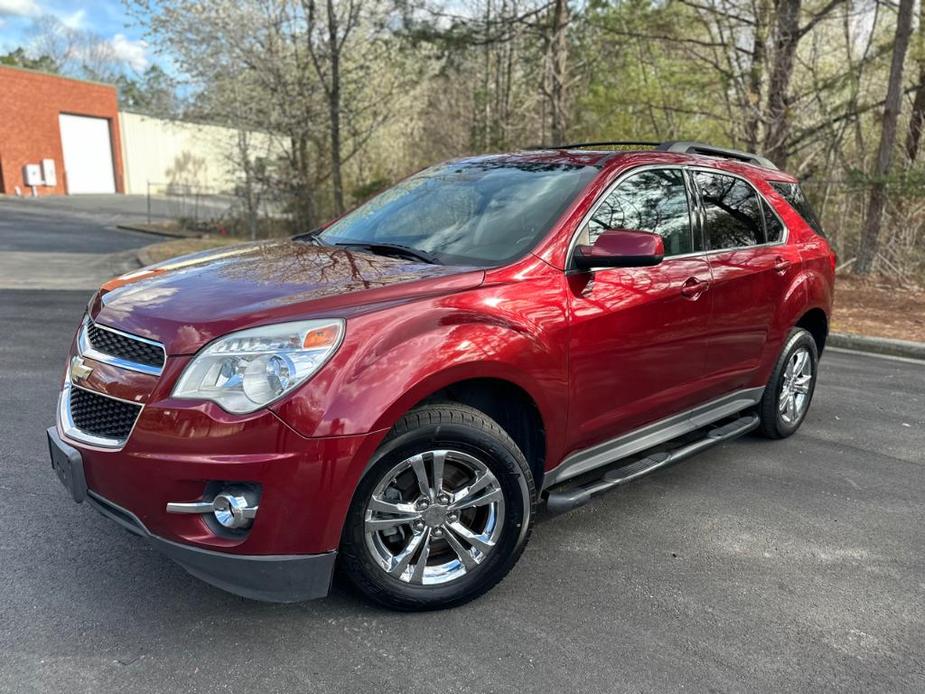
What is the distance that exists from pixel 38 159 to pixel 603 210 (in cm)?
4124

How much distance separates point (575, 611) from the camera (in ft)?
9.20

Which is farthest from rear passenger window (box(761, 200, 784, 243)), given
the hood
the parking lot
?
the hood

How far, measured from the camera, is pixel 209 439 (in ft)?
7.55

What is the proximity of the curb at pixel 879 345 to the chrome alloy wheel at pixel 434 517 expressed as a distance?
265 inches

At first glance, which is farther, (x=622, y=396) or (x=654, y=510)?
(x=654, y=510)

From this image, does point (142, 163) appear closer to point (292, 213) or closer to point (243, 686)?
point (292, 213)

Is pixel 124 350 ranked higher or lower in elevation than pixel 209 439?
higher

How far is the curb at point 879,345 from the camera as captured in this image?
7652 mm

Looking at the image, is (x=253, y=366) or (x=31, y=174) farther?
(x=31, y=174)

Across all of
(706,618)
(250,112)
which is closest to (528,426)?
(706,618)

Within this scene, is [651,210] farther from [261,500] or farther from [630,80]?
[630,80]

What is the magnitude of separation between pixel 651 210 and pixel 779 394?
1825 millimetres

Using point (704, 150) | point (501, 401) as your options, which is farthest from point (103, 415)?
point (704, 150)

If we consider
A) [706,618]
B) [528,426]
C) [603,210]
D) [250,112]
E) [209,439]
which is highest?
[250,112]
